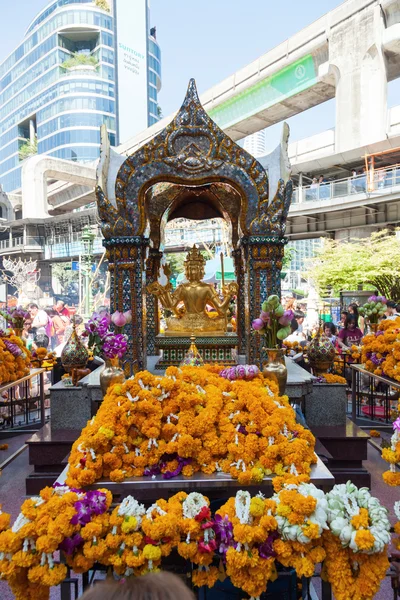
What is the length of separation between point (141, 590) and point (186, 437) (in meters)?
1.86

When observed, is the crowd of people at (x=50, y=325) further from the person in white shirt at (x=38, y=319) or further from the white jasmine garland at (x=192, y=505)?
the white jasmine garland at (x=192, y=505)

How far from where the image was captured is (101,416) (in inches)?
140

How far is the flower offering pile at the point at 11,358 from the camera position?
5.88 m

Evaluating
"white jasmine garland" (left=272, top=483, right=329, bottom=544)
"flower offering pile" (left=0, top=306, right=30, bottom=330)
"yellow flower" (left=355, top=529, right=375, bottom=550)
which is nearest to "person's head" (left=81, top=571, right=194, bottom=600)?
"white jasmine garland" (left=272, top=483, right=329, bottom=544)

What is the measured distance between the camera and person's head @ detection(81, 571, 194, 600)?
1462mm

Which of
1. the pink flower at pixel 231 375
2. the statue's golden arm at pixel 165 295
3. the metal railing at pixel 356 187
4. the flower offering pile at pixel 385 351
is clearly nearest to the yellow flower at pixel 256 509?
the pink flower at pixel 231 375

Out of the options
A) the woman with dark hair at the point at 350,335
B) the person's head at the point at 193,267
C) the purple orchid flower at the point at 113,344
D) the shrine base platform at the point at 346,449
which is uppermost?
the person's head at the point at 193,267

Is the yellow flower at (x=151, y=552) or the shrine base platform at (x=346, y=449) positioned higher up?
the yellow flower at (x=151, y=552)

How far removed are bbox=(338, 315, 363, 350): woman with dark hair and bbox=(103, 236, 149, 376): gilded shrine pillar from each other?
16.7ft

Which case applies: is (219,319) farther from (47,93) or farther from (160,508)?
(47,93)

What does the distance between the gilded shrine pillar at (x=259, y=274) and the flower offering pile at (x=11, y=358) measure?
3227 mm

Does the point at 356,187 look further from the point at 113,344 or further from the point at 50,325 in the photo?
the point at 113,344

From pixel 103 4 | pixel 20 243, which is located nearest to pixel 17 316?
pixel 20 243

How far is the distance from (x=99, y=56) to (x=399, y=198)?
196ft
